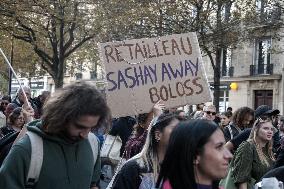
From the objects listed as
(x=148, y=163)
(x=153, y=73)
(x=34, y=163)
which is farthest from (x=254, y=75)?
(x=34, y=163)

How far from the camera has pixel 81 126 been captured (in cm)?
307

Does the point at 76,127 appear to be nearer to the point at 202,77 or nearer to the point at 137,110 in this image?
the point at 137,110

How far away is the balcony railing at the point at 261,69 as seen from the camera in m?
31.7

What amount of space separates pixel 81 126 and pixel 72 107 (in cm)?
11

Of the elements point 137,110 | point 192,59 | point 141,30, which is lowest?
point 137,110

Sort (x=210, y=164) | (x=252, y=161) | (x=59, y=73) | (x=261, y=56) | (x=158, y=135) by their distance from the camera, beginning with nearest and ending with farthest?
(x=210, y=164)
(x=158, y=135)
(x=252, y=161)
(x=59, y=73)
(x=261, y=56)

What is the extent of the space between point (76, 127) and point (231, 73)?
1257 inches

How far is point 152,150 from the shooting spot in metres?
3.87

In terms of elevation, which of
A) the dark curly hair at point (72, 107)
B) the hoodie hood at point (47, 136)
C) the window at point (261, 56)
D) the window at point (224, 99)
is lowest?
the window at point (224, 99)

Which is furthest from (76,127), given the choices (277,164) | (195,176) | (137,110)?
(137,110)

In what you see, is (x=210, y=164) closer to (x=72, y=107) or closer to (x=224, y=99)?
(x=72, y=107)

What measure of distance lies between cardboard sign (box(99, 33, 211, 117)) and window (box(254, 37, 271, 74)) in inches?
1036

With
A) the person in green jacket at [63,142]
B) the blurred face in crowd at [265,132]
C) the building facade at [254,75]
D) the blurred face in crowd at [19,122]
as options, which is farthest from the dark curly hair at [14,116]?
the building facade at [254,75]

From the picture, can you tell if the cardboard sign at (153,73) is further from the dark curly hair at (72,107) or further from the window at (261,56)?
the window at (261,56)
